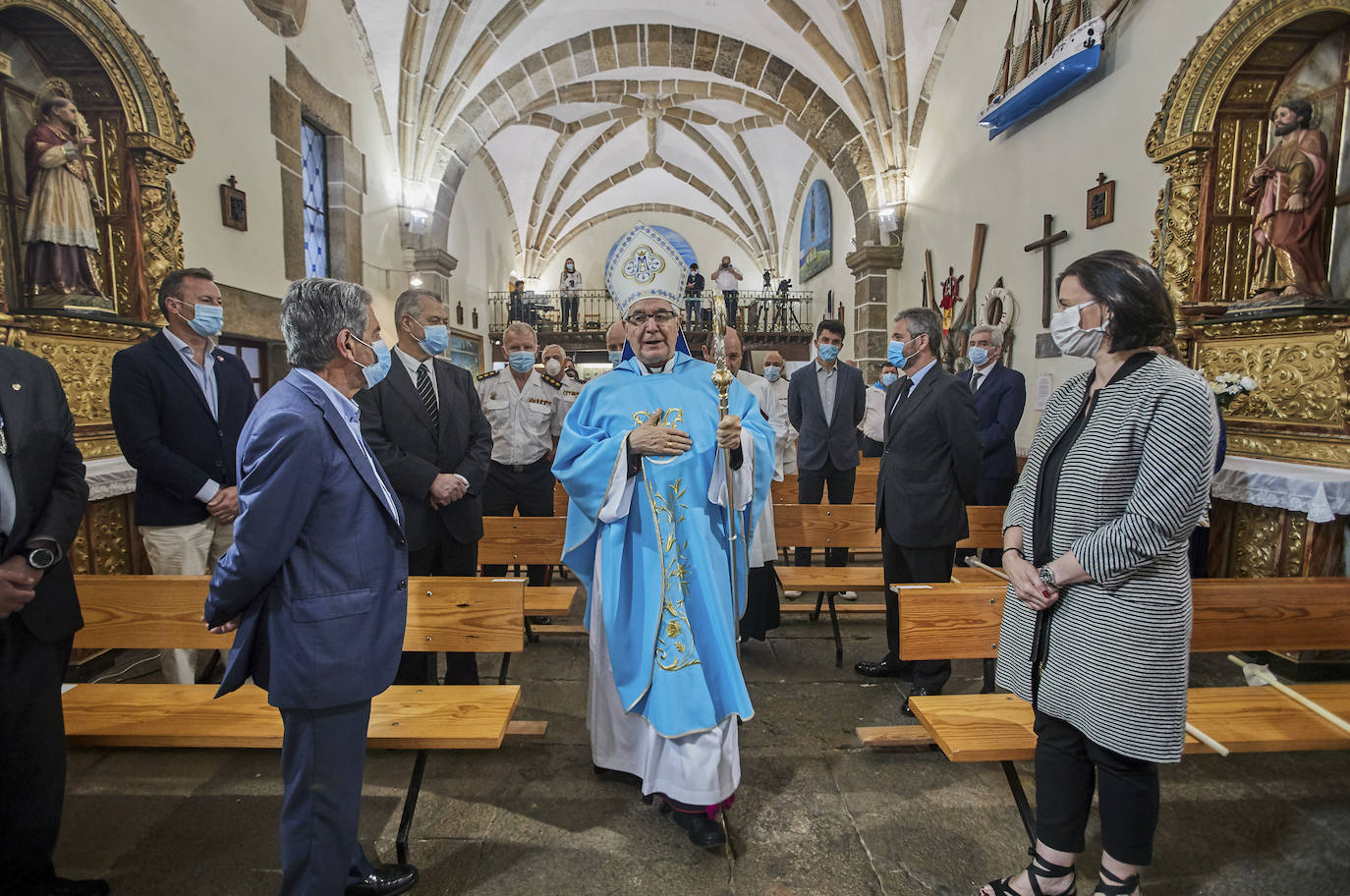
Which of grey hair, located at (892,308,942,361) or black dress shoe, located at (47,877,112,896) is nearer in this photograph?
black dress shoe, located at (47,877,112,896)

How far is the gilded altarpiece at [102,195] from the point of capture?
3660 mm

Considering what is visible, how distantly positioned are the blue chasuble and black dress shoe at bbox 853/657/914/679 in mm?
1347

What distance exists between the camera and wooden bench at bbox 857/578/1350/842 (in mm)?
2180

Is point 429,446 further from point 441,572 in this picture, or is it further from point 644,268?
point 644,268

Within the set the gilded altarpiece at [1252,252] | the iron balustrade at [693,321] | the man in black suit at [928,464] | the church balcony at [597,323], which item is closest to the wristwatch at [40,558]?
the man in black suit at [928,464]

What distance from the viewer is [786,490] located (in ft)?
18.2

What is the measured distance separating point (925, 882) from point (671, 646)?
1.00m

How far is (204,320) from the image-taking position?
10.2 ft

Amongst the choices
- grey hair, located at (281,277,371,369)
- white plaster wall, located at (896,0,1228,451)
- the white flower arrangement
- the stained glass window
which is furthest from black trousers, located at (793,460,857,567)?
the stained glass window

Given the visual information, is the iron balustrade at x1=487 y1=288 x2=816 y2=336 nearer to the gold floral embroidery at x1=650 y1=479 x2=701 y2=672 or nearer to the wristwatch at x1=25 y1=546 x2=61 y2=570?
the gold floral embroidery at x1=650 y1=479 x2=701 y2=672

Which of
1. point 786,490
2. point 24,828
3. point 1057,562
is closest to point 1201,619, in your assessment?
point 1057,562

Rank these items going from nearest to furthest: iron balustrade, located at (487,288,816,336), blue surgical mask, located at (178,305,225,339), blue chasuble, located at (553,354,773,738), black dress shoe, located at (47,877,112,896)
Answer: black dress shoe, located at (47,877,112,896) → blue chasuble, located at (553,354,773,738) → blue surgical mask, located at (178,305,225,339) → iron balustrade, located at (487,288,816,336)

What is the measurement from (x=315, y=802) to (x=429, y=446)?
171cm

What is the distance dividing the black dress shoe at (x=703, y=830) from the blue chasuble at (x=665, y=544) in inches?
10.6
